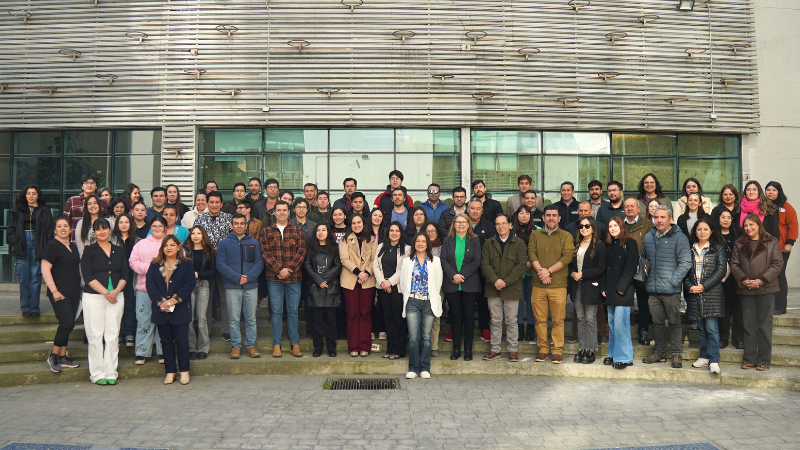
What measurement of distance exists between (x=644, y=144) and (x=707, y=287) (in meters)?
6.32

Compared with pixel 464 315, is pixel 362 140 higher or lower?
higher

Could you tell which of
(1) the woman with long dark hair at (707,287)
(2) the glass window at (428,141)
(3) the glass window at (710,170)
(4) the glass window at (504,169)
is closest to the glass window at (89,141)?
(2) the glass window at (428,141)

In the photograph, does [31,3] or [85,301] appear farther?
[31,3]

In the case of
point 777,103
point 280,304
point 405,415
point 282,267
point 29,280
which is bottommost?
point 405,415

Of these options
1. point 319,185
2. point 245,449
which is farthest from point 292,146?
point 245,449

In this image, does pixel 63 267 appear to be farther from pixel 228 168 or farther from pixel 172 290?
pixel 228 168

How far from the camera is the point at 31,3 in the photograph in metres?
12.4

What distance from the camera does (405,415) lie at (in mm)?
6078

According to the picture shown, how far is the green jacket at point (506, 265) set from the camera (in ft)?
26.0

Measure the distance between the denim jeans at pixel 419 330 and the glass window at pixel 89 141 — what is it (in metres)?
8.70

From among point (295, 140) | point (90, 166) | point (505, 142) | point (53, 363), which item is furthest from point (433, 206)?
point (90, 166)

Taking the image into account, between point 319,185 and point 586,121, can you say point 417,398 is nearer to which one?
A: point 319,185

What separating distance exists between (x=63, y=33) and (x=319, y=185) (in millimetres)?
6275

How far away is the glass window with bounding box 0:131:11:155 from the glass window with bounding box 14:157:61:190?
267 mm
